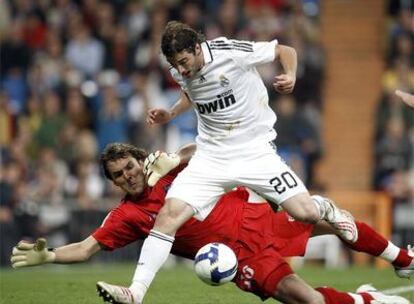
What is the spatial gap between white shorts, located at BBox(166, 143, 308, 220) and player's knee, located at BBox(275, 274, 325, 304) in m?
0.78

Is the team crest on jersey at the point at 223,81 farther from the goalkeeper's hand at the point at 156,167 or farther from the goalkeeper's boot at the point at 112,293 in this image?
the goalkeeper's boot at the point at 112,293

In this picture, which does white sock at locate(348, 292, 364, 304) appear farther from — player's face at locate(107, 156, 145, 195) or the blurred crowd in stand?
the blurred crowd in stand

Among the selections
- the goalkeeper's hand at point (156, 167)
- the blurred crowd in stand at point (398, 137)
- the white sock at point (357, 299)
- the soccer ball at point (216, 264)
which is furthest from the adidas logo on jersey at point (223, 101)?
the blurred crowd in stand at point (398, 137)

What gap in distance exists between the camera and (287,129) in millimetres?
17609

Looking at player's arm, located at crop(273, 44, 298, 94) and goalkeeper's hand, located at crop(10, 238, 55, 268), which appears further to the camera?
player's arm, located at crop(273, 44, 298, 94)

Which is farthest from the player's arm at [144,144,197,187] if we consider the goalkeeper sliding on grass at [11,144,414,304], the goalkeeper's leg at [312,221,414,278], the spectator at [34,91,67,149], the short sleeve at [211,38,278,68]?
the spectator at [34,91,67,149]

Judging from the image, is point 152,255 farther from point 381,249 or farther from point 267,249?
point 381,249

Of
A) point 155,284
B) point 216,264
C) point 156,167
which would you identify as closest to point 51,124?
point 155,284

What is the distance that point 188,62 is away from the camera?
29.5ft

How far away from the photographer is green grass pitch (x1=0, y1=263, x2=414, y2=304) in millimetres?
10055

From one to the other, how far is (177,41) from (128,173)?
106 centimetres

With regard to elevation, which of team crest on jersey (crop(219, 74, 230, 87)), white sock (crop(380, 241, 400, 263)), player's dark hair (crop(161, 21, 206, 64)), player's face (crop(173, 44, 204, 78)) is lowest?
white sock (crop(380, 241, 400, 263))

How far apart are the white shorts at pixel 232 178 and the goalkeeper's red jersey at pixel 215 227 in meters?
0.13

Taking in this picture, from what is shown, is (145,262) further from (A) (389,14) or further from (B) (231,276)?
(A) (389,14)
